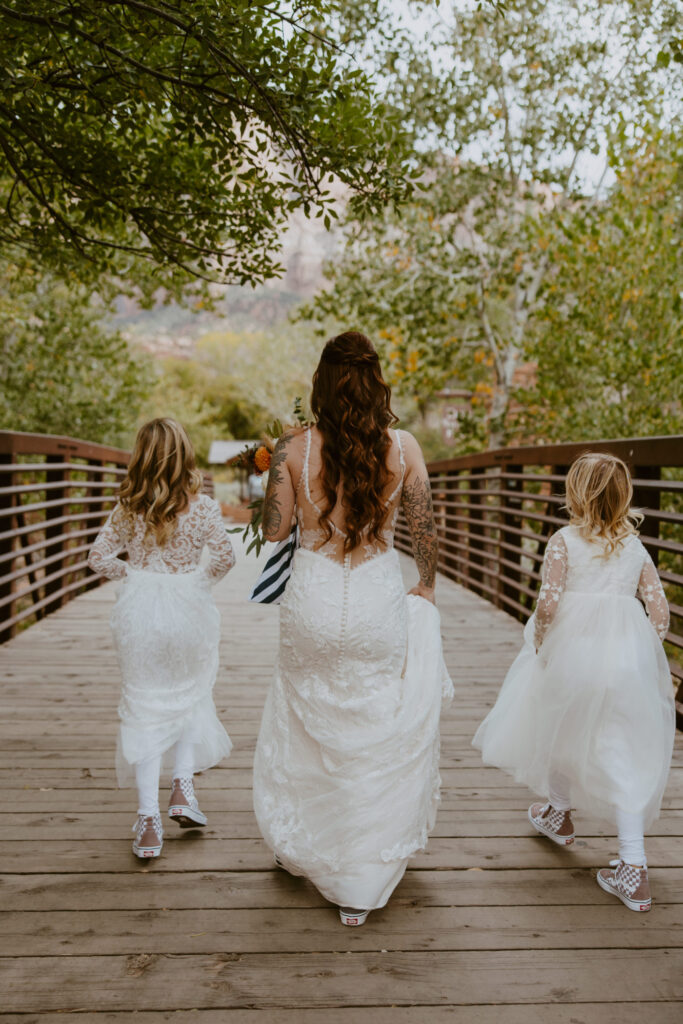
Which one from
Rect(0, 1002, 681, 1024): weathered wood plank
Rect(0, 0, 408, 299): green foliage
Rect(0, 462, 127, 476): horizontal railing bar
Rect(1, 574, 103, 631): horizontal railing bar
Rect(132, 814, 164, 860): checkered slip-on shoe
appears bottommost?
Rect(0, 1002, 681, 1024): weathered wood plank

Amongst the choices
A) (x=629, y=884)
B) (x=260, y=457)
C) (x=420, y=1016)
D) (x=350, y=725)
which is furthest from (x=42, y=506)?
(x=420, y=1016)

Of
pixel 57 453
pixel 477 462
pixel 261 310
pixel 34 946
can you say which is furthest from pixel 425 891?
pixel 261 310

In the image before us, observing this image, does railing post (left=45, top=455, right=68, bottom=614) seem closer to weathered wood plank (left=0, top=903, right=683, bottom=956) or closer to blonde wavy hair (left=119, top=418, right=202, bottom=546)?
blonde wavy hair (left=119, top=418, right=202, bottom=546)

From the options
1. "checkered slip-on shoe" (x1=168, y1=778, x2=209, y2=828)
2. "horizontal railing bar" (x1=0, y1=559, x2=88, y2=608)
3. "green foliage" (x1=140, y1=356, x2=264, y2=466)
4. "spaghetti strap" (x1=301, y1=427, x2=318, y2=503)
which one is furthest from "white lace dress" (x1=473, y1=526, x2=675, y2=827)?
"green foliage" (x1=140, y1=356, x2=264, y2=466)

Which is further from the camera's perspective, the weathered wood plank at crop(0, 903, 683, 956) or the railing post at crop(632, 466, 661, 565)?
the railing post at crop(632, 466, 661, 565)

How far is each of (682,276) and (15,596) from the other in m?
8.51

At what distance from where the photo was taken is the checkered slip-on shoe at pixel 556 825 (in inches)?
126

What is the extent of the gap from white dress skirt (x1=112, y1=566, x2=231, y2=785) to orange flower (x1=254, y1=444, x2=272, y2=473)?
60cm

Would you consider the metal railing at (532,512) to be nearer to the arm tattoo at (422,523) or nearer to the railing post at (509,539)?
the railing post at (509,539)

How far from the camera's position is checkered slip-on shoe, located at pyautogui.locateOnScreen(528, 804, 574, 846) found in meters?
3.20

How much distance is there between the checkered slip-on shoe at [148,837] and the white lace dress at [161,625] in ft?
0.71

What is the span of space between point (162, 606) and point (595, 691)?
1.61m

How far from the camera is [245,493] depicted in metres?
46.9

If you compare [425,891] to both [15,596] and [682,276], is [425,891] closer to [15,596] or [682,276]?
[15,596]
